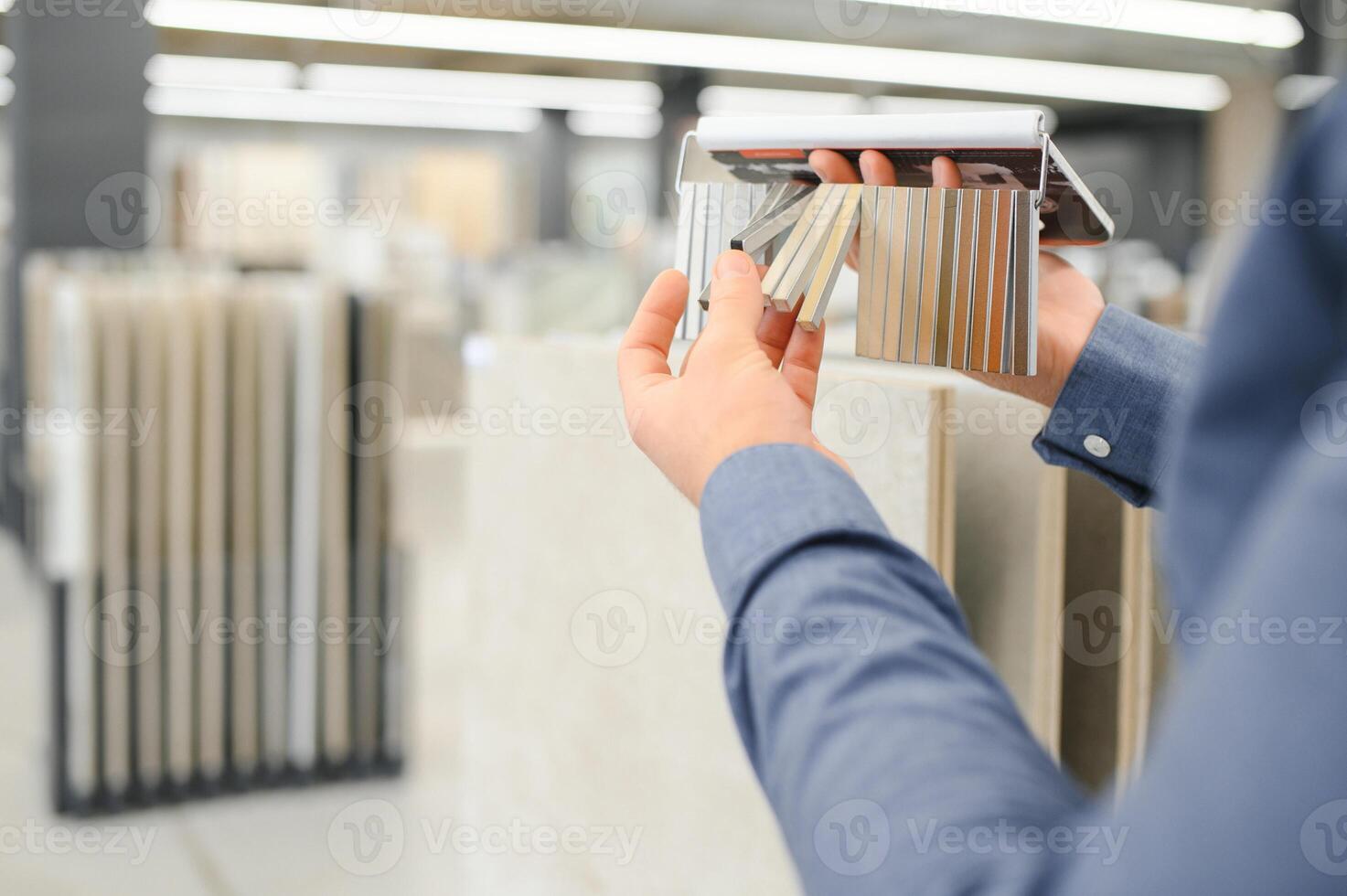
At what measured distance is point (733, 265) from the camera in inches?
26.7

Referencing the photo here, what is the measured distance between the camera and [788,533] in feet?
1.53

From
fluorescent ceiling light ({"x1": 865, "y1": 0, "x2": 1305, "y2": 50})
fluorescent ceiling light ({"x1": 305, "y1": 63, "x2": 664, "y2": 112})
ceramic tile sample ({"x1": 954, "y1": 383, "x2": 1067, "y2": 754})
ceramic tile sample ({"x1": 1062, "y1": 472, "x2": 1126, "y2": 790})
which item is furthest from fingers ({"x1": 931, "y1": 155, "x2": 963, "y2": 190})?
fluorescent ceiling light ({"x1": 305, "y1": 63, "x2": 664, "y2": 112})

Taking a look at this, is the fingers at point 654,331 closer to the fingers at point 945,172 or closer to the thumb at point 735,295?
the thumb at point 735,295

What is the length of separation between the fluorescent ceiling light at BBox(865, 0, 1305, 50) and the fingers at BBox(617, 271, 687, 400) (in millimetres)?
5095

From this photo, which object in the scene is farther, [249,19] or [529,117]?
[529,117]

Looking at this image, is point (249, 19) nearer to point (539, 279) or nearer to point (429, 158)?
point (539, 279)

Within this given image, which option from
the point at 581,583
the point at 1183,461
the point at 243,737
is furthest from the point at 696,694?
the point at 243,737

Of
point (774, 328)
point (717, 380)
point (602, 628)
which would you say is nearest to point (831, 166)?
point (774, 328)

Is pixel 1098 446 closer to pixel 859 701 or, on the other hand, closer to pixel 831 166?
pixel 831 166

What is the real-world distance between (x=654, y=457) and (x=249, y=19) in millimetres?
7218

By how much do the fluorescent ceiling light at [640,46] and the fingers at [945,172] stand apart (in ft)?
20.6

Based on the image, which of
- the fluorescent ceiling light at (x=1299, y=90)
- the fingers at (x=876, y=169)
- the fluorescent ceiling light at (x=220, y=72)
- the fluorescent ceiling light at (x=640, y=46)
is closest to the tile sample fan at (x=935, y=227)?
the fingers at (x=876, y=169)

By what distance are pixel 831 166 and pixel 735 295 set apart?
26 cm

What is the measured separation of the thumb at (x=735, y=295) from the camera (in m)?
0.62
